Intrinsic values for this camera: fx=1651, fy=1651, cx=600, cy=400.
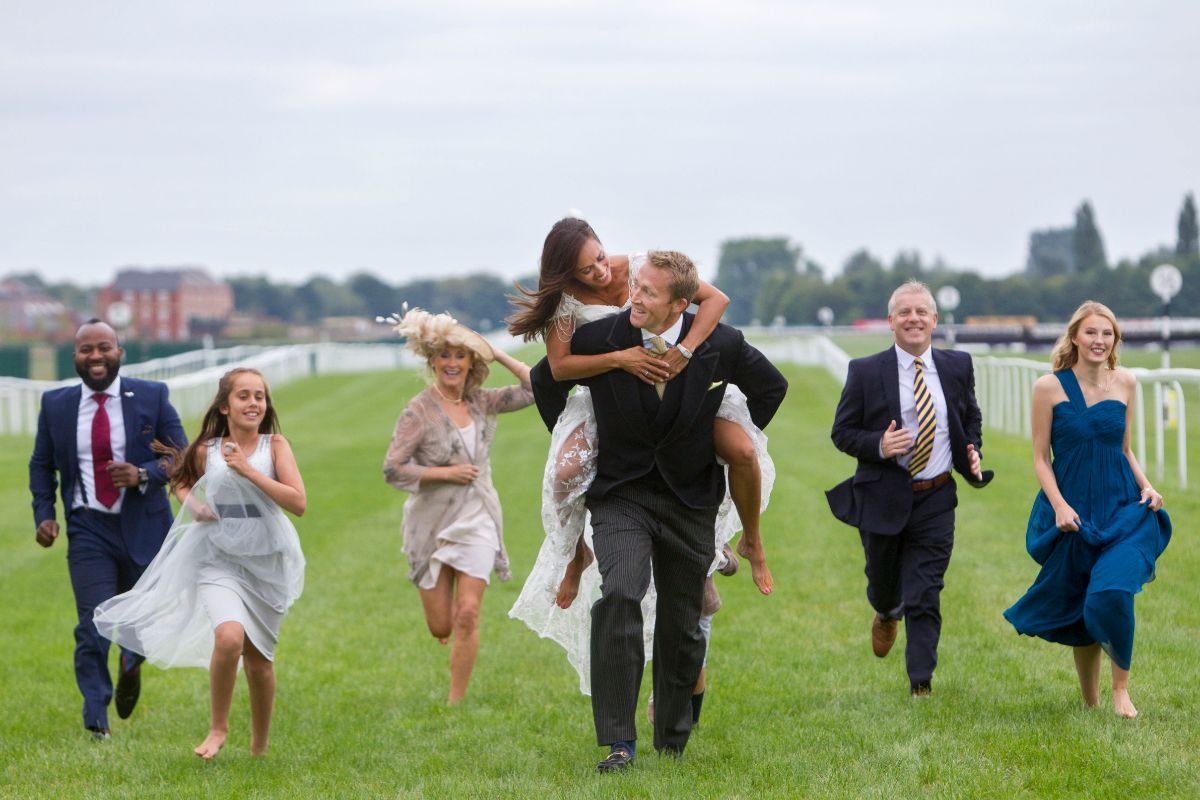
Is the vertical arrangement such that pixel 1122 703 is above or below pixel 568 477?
below

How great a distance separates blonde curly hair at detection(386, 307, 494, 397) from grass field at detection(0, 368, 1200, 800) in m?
1.98

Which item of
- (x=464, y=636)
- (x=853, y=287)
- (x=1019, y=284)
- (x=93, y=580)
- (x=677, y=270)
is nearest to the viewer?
(x=677, y=270)

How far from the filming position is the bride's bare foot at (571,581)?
23.8ft

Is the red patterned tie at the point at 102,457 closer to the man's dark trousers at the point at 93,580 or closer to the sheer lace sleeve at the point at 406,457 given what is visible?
the man's dark trousers at the point at 93,580

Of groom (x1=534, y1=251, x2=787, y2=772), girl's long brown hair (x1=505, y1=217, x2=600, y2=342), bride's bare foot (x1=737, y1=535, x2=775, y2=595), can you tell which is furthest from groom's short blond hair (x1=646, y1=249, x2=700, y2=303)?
bride's bare foot (x1=737, y1=535, x2=775, y2=595)

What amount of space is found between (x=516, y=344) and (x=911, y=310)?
6414 centimetres

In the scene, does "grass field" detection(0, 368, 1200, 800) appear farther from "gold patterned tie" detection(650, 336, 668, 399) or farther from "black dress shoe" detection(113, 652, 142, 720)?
"gold patterned tie" detection(650, 336, 668, 399)

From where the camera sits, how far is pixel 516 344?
237 feet

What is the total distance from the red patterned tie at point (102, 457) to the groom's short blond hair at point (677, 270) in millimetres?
3455

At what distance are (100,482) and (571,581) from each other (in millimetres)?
2880

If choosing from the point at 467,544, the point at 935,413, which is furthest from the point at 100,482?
the point at 935,413

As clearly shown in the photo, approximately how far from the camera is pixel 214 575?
304 inches

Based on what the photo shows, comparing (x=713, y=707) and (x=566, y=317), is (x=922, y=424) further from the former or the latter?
(x=566, y=317)

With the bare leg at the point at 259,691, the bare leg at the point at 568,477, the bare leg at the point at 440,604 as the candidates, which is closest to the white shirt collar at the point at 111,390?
the bare leg at the point at 259,691
